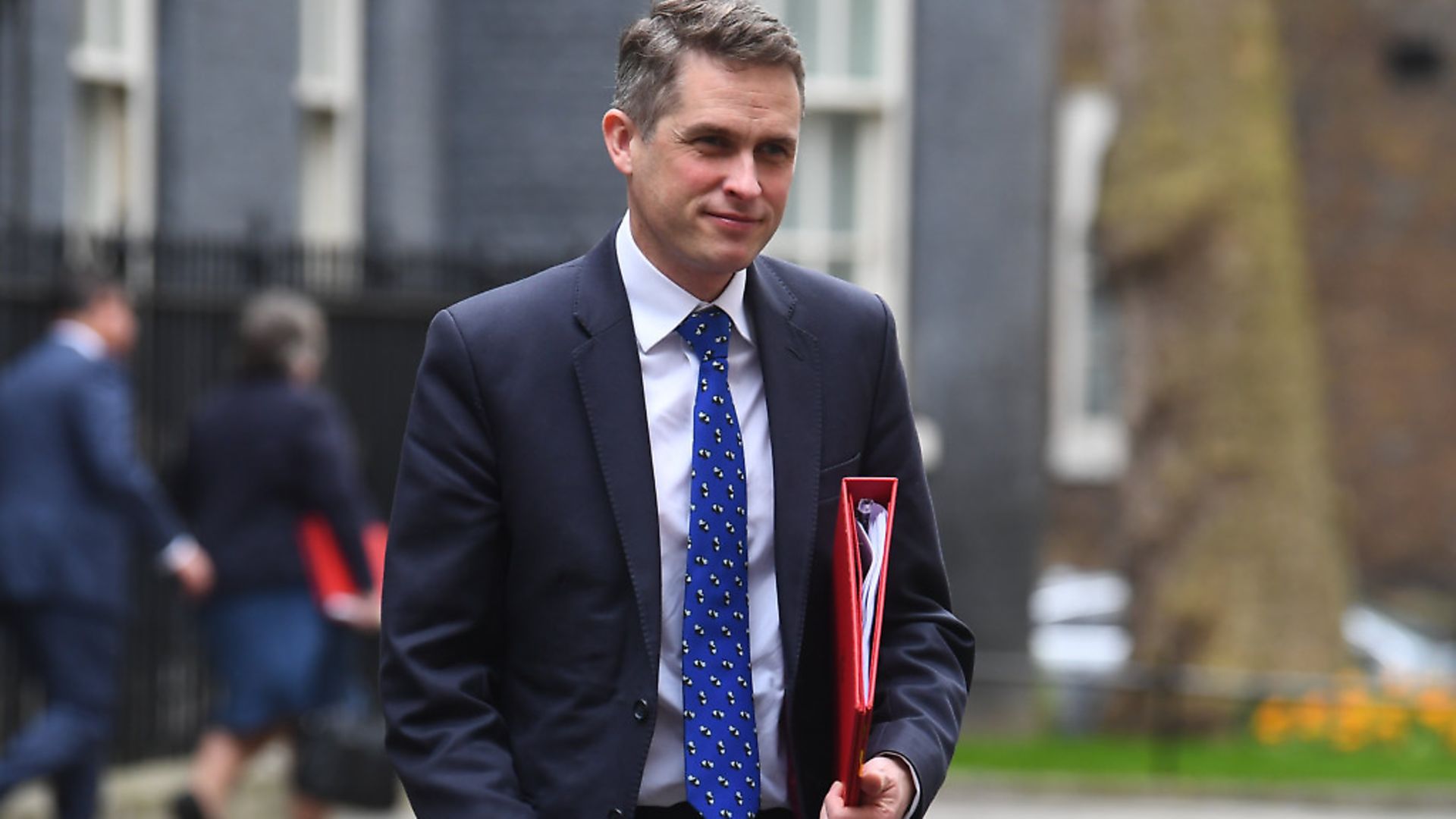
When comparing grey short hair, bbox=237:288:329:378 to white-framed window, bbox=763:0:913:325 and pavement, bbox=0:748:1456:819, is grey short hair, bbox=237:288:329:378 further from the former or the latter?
white-framed window, bbox=763:0:913:325

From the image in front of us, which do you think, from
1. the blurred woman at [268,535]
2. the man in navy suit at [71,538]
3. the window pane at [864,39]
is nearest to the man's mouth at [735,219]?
the man in navy suit at [71,538]

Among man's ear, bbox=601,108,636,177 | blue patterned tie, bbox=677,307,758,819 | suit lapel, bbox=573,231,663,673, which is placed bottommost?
blue patterned tie, bbox=677,307,758,819

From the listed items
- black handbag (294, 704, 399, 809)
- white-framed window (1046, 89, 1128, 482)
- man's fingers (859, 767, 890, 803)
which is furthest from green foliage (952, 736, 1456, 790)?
white-framed window (1046, 89, 1128, 482)

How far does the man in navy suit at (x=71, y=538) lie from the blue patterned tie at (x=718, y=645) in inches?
209

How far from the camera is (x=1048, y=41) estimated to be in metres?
15.1

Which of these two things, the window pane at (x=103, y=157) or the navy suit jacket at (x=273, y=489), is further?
the window pane at (x=103, y=157)

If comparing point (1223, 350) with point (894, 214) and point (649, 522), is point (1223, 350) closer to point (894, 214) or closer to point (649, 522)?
point (894, 214)

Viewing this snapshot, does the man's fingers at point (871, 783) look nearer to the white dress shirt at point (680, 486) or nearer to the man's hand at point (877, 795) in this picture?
the man's hand at point (877, 795)

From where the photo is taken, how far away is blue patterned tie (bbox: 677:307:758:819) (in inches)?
131

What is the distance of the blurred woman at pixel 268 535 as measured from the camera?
8.80 m

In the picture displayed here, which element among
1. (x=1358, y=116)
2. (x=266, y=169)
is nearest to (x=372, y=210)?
(x=266, y=169)

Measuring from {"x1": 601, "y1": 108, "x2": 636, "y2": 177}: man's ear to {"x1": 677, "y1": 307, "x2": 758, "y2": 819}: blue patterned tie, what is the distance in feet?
1.26

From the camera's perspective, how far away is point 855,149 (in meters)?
15.0

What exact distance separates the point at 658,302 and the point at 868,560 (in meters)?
0.45
